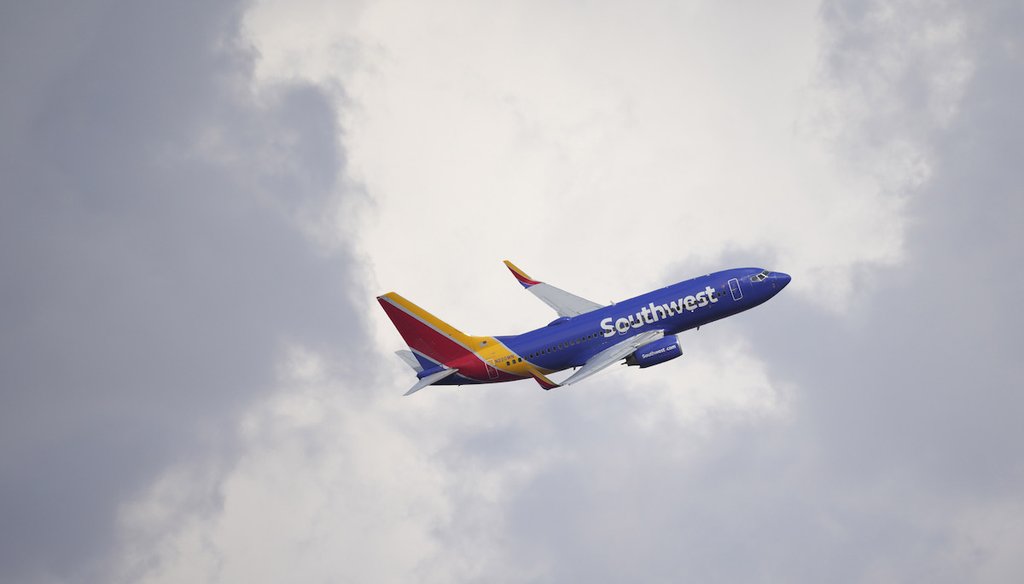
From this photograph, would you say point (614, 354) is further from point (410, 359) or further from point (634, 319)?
point (410, 359)

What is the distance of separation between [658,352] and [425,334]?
28.3 m

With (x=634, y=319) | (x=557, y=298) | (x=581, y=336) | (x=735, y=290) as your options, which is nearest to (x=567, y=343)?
(x=581, y=336)

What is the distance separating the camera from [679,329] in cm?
11781

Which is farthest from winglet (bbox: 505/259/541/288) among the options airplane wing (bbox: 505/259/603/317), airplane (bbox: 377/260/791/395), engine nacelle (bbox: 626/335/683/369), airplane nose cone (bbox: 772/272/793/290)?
airplane nose cone (bbox: 772/272/793/290)

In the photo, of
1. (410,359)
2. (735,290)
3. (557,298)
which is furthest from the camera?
(557,298)

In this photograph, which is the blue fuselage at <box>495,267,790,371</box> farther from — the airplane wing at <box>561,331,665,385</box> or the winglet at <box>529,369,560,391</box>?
the winglet at <box>529,369,560,391</box>

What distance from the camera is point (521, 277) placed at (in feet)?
447

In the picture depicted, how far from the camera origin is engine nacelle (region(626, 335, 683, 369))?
11406 cm

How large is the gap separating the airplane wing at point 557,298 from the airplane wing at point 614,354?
1058cm

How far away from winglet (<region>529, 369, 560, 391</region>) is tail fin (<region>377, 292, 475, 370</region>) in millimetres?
8265

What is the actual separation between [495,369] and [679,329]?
911 inches

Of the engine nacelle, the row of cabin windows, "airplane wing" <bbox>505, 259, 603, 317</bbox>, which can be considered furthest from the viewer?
"airplane wing" <bbox>505, 259, 603, 317</bbox>

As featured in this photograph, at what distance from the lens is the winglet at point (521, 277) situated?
444 feet

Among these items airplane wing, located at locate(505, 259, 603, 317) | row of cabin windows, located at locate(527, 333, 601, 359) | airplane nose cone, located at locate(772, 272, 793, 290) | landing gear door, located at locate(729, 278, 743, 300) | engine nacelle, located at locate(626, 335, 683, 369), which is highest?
airplane wing, located at locate(505, 259, 603, 317)
